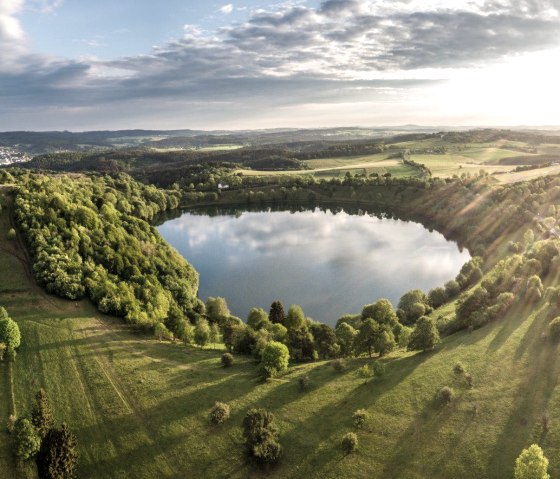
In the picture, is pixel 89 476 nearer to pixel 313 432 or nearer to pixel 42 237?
pixel 313 432

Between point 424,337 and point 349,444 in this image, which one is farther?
point 424,337

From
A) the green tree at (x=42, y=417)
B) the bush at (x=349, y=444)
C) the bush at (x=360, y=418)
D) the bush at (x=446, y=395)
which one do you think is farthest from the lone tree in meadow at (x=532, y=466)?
the green tree at (x=42, y=417)

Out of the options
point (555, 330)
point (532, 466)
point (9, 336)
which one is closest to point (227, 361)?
point (9, 336)

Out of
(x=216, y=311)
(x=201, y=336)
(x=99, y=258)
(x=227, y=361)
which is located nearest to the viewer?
(x=227, y=361)

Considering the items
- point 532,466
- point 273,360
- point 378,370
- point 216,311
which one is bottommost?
point 216,311

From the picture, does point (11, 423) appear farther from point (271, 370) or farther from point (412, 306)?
point (412, 306)

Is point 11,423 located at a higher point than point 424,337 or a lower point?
lower

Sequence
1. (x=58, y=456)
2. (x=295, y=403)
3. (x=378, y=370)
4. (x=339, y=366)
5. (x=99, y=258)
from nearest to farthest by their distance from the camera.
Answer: (x=58, y=456), (x=295, y=403), (x=378, y=370), (x=339, y=366), (x=99, y=258)
